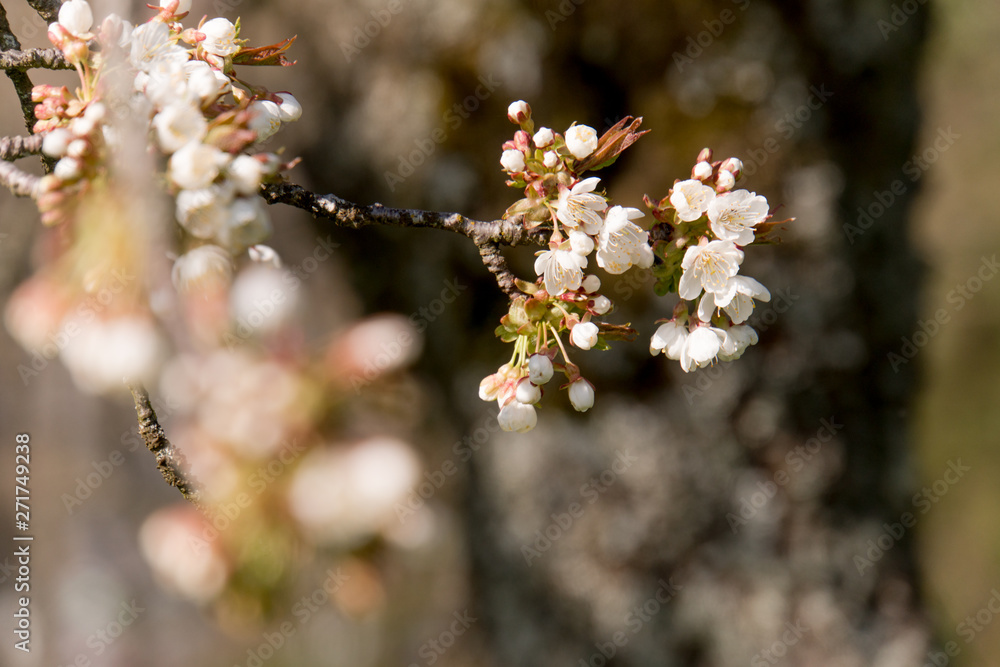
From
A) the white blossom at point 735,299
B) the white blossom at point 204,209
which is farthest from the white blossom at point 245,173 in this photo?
the white blossom at point 735,299

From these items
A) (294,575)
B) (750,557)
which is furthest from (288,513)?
(750,557)

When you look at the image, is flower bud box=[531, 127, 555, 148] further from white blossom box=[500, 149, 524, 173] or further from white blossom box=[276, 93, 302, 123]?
white blossom box=[276, 93, 302, 123]

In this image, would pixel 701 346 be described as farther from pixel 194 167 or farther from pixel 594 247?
pixel 194 167

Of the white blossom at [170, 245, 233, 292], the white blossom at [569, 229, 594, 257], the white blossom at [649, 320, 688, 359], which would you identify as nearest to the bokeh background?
the white blossom at [649, 320, 688, 359]

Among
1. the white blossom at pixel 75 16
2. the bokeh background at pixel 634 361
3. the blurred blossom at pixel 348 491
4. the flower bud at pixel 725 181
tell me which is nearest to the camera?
the blurred blossom at pixel 348 491

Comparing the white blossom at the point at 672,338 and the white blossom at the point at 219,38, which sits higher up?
the white blossom at the point at 219,38

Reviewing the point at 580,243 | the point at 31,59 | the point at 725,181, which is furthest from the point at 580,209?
the point at 31,59

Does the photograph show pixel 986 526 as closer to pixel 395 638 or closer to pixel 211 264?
pixel 395 638

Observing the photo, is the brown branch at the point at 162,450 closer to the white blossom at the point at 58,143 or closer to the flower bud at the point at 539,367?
the white blossom at the point at 58,143
